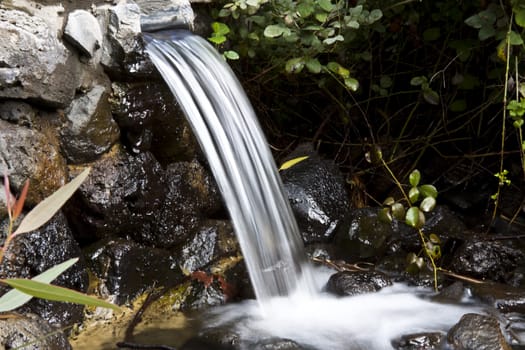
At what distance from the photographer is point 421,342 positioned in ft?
8.05

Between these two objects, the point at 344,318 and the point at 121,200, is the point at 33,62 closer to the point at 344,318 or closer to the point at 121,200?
the point at 121,200

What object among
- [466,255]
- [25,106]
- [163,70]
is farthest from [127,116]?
[466,255]

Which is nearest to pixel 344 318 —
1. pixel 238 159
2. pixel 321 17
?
pixel 238 159

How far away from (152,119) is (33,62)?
0.70 metres

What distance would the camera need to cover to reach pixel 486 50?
3662 millimetres

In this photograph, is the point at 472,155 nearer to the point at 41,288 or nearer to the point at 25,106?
the point at 25,106

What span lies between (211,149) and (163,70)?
408 mm

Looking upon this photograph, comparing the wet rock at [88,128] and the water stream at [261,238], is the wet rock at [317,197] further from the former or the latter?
the wet rock at [88,128]

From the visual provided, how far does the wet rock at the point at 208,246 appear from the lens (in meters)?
3.10

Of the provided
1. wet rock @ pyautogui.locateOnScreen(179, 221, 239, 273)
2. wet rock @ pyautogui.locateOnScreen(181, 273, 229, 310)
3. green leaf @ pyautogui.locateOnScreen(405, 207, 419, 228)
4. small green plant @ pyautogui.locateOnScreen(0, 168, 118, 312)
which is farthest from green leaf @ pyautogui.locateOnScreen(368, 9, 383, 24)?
small green plant @ pyautogui.locateOnScreen(0, 168, 118, 312)

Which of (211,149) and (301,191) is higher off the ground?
(211,149)

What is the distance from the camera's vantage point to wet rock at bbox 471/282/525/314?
2.76m

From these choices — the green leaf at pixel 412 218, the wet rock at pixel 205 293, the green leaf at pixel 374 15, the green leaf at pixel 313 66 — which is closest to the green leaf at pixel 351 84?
the green leaf at pixel 313 66

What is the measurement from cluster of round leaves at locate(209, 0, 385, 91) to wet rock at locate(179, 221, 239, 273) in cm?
85
